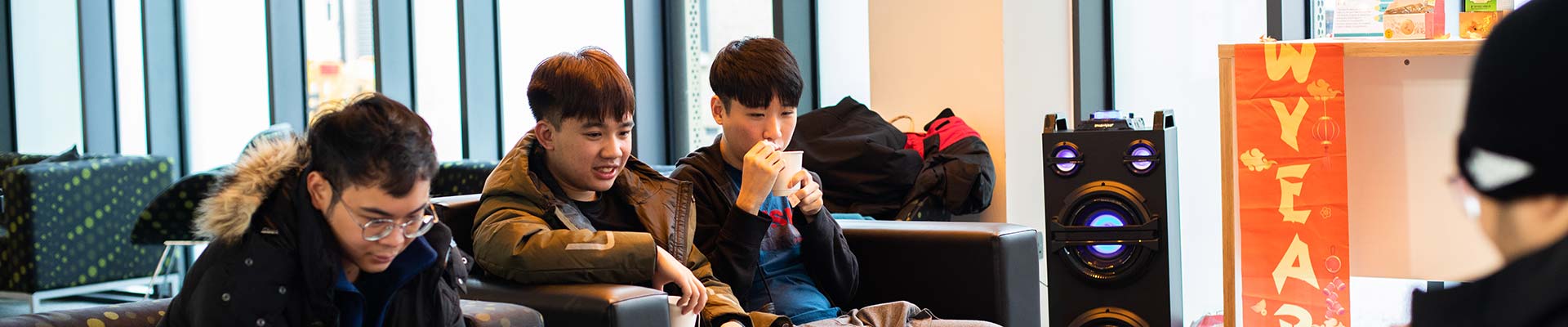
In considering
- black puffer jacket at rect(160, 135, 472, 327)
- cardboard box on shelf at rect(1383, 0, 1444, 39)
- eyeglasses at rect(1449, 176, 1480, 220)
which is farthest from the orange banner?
eyeglasses at rect(1449, 176, 1480, 220)

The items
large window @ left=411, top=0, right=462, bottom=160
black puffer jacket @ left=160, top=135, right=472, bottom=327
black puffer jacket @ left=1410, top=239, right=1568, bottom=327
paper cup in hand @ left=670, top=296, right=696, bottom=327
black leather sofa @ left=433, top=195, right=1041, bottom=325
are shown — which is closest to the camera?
black puffer jacket @ left=1410, top=239, right=1568, bottom=327

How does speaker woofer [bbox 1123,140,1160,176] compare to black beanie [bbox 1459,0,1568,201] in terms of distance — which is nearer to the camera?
black beanie [bbox 1459,0,1568,201]

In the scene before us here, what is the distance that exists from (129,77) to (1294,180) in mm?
6002

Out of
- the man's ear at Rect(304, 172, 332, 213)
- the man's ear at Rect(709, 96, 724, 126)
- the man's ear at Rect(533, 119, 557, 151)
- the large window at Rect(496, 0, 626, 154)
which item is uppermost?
the large window at Rect(496, 0, 626, 154)

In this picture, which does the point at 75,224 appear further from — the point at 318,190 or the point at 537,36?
the point at 318,190

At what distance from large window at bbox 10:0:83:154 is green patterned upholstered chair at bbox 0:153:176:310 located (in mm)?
1128

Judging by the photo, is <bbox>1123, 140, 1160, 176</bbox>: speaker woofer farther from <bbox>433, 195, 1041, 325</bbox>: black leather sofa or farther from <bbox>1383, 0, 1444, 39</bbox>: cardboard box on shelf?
<bbox>1383, 0, 1444, 39</bbox>: cardboard box on shelf

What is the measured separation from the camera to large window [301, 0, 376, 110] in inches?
243

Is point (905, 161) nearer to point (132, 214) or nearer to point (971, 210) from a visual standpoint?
point (971, 210)

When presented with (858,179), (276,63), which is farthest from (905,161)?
(276,63)

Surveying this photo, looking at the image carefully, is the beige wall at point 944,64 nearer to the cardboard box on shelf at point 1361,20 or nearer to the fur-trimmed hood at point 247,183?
the cardboard box on shelf at point 1361,20

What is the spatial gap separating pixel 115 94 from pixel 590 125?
5.69 m

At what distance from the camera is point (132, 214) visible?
19.5 ft

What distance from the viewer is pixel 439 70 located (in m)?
6.11
